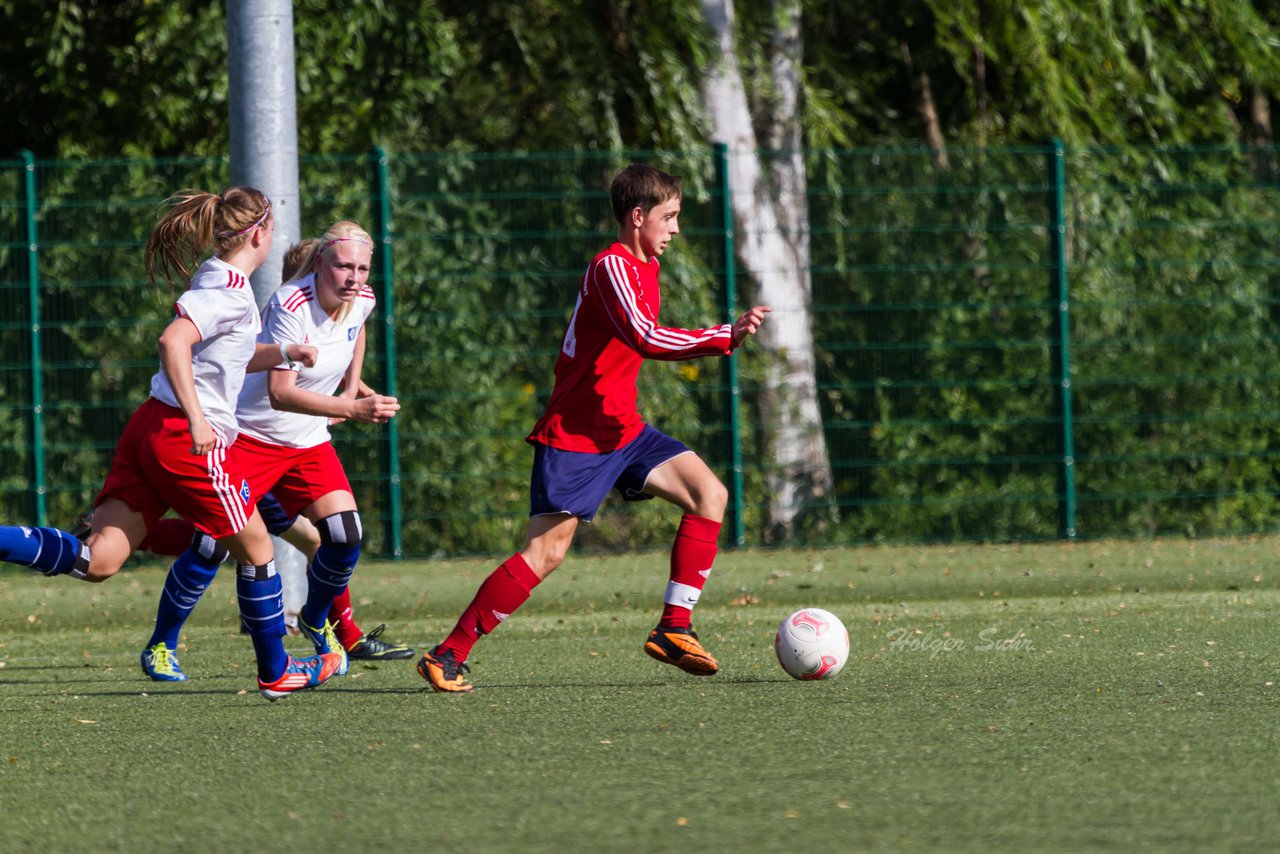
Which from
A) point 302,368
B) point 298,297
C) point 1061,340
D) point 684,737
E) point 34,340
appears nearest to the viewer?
point 684,737

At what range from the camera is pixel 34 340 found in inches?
442

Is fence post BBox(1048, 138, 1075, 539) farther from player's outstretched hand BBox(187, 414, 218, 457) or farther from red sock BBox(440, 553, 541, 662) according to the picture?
player's outstretched hand BBox(187, 414, 218, 457)

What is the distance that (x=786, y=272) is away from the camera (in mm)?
12078

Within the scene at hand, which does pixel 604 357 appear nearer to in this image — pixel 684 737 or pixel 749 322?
pixel 749 322

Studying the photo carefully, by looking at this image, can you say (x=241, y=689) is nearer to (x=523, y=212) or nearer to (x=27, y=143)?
(x=523, y=212)

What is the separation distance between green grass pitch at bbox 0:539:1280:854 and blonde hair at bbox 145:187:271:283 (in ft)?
5.02

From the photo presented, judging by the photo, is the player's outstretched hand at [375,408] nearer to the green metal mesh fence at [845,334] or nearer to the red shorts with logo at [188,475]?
the red shorts with logo at [188,475]

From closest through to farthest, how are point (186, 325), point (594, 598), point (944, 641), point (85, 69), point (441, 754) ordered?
point (441, 754), point (186, 325), point (944, 641), point (594, 598), point (85, 69)

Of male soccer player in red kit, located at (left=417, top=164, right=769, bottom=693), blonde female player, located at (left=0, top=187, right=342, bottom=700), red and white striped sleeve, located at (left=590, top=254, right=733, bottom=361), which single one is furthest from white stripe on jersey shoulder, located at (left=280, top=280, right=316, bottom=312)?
red and white striped sleeve, located at (left=590, top=254, right=733, bottom=361)

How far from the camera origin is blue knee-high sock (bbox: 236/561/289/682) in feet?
19.9

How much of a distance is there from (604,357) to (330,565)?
138 centimetres

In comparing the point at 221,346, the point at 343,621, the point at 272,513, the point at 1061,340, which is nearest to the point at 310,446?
the point at 272,513

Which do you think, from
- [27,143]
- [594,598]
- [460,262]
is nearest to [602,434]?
[594,598]

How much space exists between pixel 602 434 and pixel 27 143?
28.4 ft
